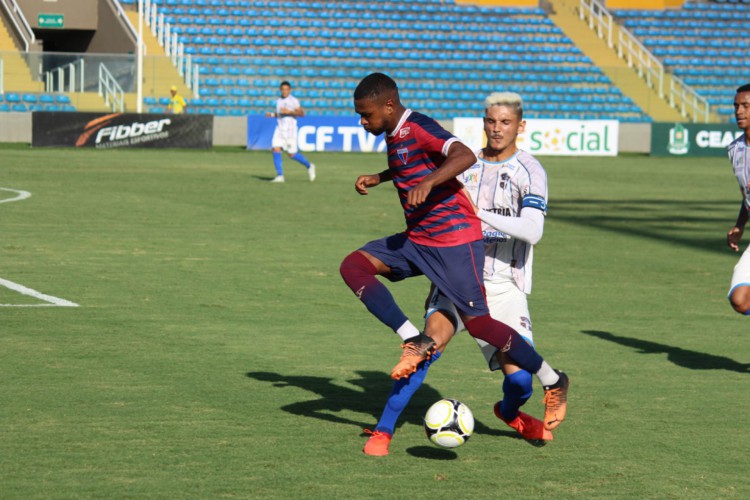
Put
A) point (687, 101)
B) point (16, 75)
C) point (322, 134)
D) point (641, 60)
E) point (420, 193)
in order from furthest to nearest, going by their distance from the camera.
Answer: point (641, 60) < point (687, 101) < point (16, 75) < point (322, 134) < point (420, 193)

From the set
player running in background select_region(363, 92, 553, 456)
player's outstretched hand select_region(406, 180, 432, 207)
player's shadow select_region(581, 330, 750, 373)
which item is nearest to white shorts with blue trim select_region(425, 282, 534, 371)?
player running in background select_region(363, 92, 553, 456)

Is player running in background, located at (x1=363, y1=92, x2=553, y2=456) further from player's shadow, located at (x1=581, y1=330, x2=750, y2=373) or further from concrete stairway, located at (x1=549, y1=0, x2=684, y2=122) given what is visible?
concrete stairway, located at (x1=549, y1=0, x2=684, y2=122)

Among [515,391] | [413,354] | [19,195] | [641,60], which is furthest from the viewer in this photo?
[641,60]

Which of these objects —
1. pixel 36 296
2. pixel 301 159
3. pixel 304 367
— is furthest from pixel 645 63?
pixel 304 367

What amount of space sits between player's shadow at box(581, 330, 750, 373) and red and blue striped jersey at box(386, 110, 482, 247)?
3.30 meters

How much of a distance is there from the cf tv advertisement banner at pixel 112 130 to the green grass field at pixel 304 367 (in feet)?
51.1

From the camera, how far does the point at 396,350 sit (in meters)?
9.04

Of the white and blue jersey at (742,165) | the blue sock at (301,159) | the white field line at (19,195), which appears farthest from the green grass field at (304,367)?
the blue sock at (301,159)

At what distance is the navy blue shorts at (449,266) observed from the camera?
5953mm

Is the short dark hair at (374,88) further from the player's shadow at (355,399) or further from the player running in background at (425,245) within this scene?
the player's shadow at (355,399)

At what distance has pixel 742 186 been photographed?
8555 mm

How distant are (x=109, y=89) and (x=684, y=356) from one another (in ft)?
107

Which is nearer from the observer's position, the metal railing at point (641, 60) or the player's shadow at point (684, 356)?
the player's shadow at point (684, 356)

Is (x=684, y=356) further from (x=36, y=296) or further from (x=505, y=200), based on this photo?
(x=36, y=296)
